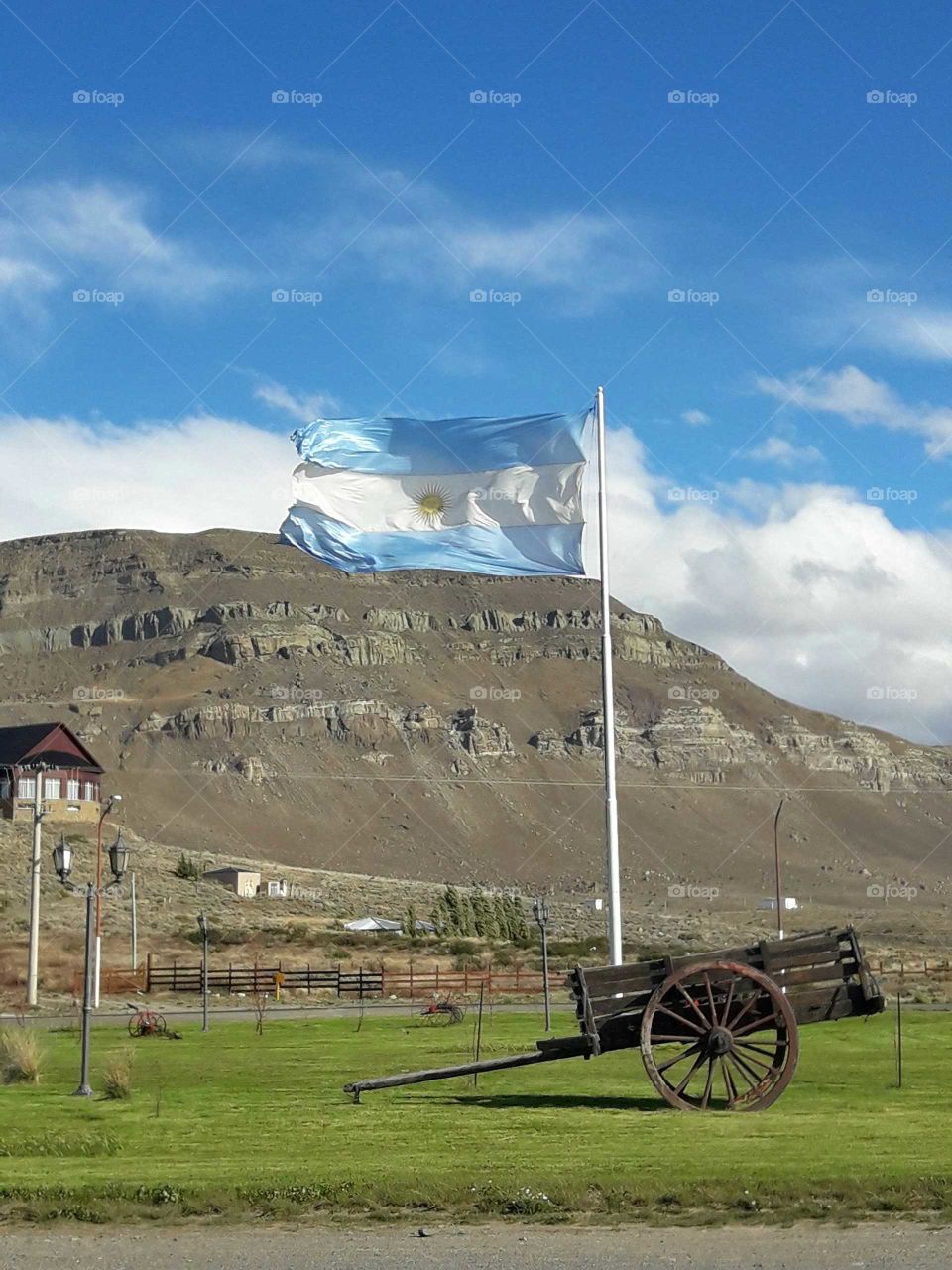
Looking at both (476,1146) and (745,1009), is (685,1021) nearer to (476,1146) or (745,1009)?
(745,1009)

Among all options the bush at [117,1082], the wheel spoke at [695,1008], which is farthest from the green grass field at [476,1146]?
the wheel spoke at [695,1008]

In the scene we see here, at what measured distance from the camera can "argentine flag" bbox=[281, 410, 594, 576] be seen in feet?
→ 60.9

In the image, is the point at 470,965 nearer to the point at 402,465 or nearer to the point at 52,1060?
the point at 52,1060

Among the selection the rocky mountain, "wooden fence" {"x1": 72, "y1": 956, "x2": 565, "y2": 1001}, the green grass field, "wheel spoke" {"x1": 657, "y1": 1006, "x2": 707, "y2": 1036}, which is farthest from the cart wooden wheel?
the rocky mountain

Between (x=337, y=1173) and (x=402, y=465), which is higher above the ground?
(x=402, y=465)

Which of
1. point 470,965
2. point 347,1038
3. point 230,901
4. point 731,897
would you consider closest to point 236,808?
point 731,897

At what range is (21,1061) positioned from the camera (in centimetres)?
2016

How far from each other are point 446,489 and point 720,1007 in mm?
6980

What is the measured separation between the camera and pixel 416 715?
190 m

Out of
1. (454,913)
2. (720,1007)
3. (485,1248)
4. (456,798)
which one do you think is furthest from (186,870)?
(456,798)

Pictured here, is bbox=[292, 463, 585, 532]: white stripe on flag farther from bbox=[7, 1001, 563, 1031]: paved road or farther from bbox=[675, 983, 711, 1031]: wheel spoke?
bbox=[7, 1001, 563, 1031]: paved road

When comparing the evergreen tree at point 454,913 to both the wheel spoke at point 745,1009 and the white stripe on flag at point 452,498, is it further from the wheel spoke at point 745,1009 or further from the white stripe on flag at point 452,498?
the wheel spoke at point 745,1009

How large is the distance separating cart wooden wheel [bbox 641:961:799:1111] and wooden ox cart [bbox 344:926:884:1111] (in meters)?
0.01

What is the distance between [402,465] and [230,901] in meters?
67.9
